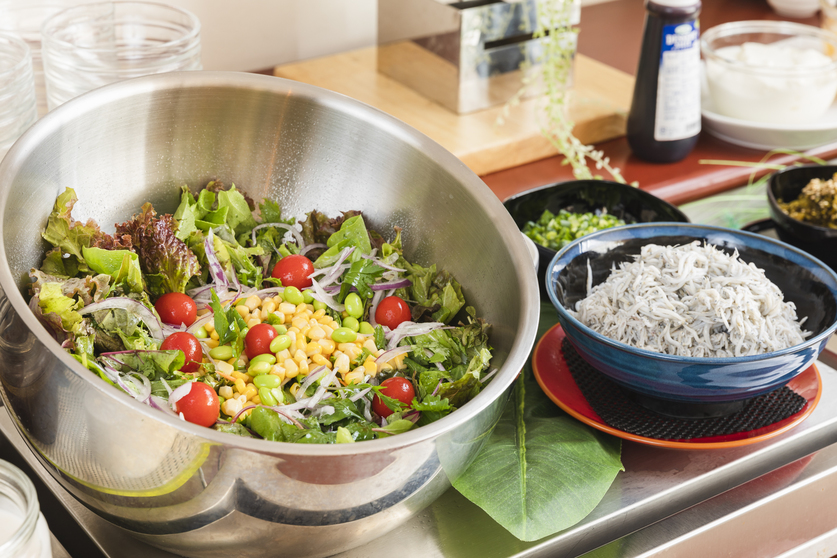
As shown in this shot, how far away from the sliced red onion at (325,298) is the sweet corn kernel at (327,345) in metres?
0.10

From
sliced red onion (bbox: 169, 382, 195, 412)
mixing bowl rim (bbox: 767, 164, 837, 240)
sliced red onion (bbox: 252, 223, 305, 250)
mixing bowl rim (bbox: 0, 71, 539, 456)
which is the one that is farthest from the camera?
mixing bowl rim (bbox: 767, 164, 837, 240)

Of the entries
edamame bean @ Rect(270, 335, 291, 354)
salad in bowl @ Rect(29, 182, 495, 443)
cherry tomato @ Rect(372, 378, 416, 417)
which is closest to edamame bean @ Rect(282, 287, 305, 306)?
salad in bowl @ Rect(29, 182, 495, 443)

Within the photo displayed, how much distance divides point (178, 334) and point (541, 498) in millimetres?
488

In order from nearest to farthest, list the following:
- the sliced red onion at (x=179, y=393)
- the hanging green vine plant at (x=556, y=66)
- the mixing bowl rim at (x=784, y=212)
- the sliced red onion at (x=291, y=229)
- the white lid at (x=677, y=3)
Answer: the sliced red onion at (x=179, y=393) → the sliced red onion at (x=291, y=229) → the mixing bowl rim at (x=784, y=212) → the white lid at (x=677, y=3) → the hanging green vine plant at (x=556, y=66)

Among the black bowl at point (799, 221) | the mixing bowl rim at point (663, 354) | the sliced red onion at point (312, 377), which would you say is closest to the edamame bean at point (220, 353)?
the sliced red onion at point (312, 377)

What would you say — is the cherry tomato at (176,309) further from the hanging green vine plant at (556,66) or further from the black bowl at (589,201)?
the hanging green vine plant at (556,66)

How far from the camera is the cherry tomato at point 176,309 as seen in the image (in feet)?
3.42

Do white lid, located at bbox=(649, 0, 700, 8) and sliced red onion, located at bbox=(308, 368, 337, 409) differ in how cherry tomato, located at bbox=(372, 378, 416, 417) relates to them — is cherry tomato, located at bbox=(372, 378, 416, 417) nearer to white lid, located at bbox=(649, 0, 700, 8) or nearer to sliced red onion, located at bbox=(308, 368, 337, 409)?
sliced red onion, located at bbox=(308, 368, 337, 409)

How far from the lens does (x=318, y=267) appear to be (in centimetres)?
119

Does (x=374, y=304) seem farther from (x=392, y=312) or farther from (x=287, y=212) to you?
(x=287, y=212)

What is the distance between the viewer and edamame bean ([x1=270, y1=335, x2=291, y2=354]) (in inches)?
38.8

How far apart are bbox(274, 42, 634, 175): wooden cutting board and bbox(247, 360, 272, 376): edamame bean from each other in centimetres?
85

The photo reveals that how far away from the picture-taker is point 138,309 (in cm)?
98

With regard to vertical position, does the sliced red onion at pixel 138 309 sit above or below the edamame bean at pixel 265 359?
above
